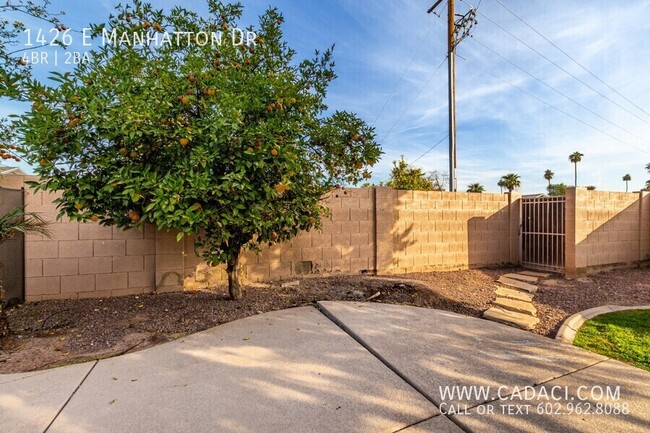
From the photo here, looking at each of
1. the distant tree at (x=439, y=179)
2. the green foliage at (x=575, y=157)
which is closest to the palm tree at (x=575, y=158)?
the green foliage at (x=575, y=157)

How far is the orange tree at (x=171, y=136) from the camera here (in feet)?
9.51

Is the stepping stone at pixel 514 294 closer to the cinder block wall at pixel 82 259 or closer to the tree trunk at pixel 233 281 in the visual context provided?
the tree trunk at pixel 233 281

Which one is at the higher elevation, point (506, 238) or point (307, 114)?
point (307, 114)

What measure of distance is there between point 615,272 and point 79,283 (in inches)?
455

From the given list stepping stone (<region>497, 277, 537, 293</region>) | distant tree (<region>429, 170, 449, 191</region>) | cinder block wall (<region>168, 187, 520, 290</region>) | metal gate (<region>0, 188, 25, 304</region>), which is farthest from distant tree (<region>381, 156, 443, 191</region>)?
metal gate (<region>0, 188, 25, 304</region>)

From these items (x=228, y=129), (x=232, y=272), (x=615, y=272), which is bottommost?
(x=615, y=272)

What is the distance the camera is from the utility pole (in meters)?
8.59

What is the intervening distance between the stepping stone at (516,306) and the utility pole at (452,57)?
168 inches

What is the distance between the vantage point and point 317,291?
16.7ft

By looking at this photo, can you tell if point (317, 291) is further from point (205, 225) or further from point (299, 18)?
point (299, 18)

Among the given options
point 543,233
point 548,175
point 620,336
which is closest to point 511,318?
point 620,336

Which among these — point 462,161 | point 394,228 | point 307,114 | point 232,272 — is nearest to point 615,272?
A: point 462,161

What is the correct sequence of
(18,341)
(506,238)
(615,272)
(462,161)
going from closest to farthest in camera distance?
(18,341)
(615,272)
(506,238)
(462,161)

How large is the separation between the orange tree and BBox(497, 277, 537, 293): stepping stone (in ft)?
Answer: 16.1
